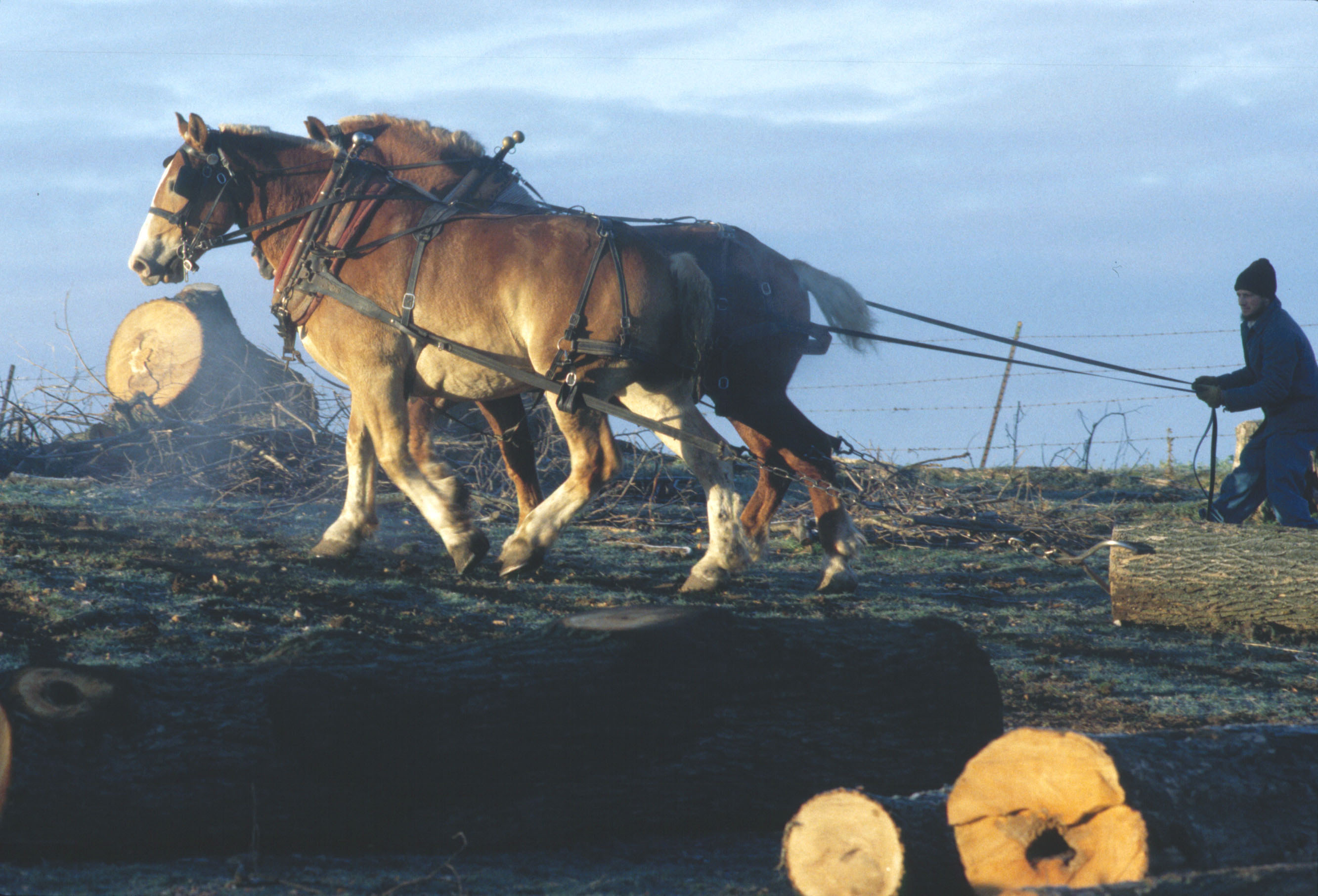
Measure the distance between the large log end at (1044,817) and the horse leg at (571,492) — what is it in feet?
11.5

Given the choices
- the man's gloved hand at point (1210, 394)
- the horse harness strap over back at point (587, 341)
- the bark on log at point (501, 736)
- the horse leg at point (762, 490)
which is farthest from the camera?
the horse leg at point (762, 490)

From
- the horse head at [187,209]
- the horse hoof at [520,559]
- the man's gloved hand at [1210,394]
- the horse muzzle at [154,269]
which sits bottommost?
the horse hoof at [520,559]

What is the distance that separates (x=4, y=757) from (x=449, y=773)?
3.11 ft

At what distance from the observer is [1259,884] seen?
6.69 feet

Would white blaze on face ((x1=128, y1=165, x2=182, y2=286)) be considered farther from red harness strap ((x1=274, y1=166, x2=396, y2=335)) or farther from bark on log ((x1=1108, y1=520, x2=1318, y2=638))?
bark on log ((x1=1108, y1=520, x2=1318, y2=638))

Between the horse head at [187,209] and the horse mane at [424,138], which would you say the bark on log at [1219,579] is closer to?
the horse mane at [424,138]

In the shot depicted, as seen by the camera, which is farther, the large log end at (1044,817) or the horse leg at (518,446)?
the horse leg at (518,446)

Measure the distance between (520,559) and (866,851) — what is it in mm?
3526

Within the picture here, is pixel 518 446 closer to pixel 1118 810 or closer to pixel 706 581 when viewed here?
pixel 706 581

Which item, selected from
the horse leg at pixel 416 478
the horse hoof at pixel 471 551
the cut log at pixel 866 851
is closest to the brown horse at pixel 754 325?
the horse leg at pixel 416 478

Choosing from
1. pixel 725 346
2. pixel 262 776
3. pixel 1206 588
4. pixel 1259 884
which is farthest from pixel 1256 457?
pixel 262 776

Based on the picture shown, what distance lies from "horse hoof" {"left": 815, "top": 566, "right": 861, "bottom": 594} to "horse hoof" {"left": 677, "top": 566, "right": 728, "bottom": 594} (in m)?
0.62

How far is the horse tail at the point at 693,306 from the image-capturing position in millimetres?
5426

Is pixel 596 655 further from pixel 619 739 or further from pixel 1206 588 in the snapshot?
pixel 1206 588
